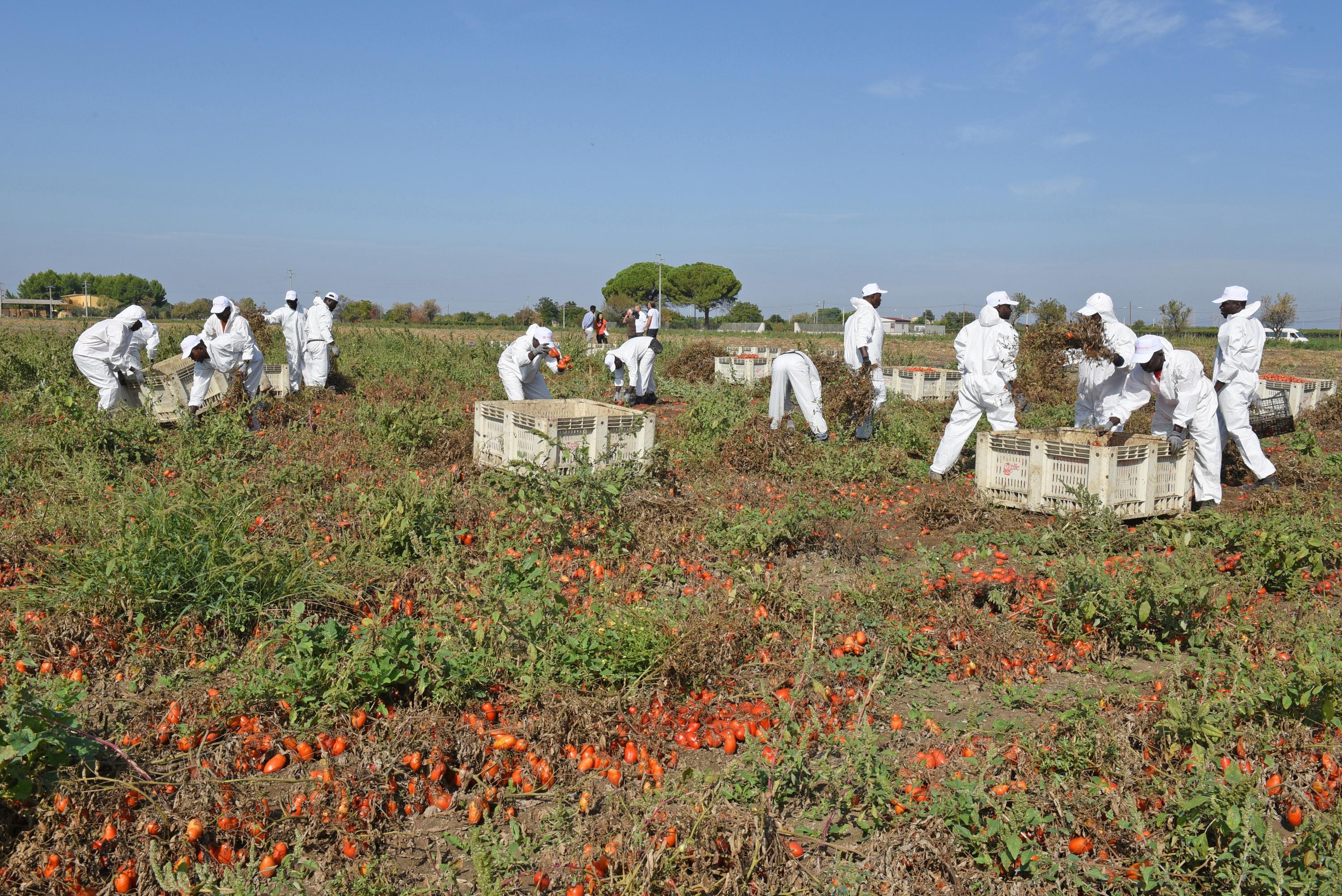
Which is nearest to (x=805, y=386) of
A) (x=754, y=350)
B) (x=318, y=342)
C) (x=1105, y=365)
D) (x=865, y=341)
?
(x=865, y=341)

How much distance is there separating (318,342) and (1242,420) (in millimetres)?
10232

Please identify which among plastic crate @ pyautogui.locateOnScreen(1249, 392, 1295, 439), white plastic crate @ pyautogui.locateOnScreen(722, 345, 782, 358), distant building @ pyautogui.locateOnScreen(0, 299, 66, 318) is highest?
distant building @ pyautogui.locateOnScreen(0, 299, 66, 318)

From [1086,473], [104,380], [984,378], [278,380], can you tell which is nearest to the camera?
[1086,473]

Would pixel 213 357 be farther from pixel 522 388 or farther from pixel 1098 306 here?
pixel 1098 306

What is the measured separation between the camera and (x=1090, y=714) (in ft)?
11.6

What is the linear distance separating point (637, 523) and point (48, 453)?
4646mm

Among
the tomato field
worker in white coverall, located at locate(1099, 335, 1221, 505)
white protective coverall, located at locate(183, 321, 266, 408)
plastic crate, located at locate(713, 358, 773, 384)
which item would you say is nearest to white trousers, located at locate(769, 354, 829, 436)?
Result: the tomato field

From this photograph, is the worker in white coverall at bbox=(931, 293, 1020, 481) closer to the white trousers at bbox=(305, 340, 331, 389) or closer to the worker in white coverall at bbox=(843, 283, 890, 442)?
the worker in white coverall at bbox=(843, 283, 890, 442)

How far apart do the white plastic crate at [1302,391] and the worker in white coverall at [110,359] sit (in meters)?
12.8

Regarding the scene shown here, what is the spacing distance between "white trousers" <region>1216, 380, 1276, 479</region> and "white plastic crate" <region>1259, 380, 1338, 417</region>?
170 inches

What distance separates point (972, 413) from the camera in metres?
7.99

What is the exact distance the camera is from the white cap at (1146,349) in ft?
23.1

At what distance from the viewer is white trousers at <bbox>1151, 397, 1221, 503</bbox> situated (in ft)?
23.6

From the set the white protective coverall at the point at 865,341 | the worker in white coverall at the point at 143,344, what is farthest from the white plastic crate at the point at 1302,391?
the worker in white coverall at the point at 143,344
